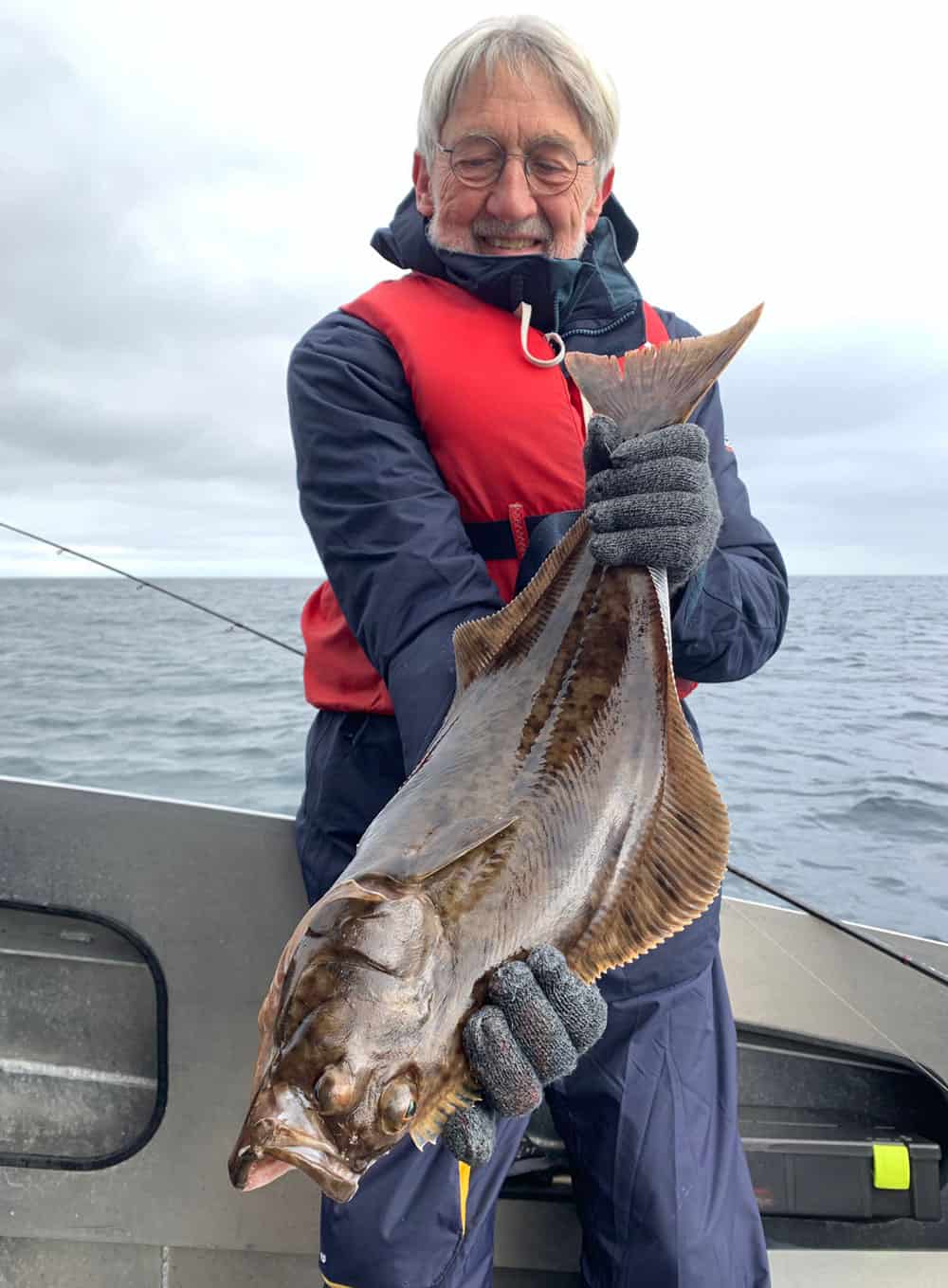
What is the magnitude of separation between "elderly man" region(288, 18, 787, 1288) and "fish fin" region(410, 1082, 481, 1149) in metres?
0.75

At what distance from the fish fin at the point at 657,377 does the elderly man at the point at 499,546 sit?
0.34 ft

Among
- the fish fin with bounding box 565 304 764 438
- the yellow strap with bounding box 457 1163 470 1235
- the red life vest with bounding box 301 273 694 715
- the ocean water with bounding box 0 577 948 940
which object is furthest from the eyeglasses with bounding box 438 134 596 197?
the ocean water with bounding box 0 577 948 940

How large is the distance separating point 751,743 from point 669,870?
26.0 feet

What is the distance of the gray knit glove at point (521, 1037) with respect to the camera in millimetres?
1529

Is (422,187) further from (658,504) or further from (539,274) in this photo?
(658,504)

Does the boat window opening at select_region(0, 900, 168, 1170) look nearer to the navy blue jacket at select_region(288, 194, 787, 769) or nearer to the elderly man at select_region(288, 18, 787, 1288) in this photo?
the elderly man at select_region(288, 18, 787, 1288)

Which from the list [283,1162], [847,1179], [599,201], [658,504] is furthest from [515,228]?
[847,1179]

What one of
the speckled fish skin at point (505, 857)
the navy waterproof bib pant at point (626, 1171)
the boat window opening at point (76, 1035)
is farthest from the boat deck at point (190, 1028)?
the speckled fish skin at point (505, 857)

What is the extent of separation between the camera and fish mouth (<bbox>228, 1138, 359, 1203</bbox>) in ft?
4.40

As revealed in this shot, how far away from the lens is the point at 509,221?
249cm

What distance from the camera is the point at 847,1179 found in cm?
315

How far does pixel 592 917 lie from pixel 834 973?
2.09m

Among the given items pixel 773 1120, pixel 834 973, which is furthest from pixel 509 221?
pixel 773 1120

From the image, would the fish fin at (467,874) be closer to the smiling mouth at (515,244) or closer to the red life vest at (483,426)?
the red life vest at (483,426)
